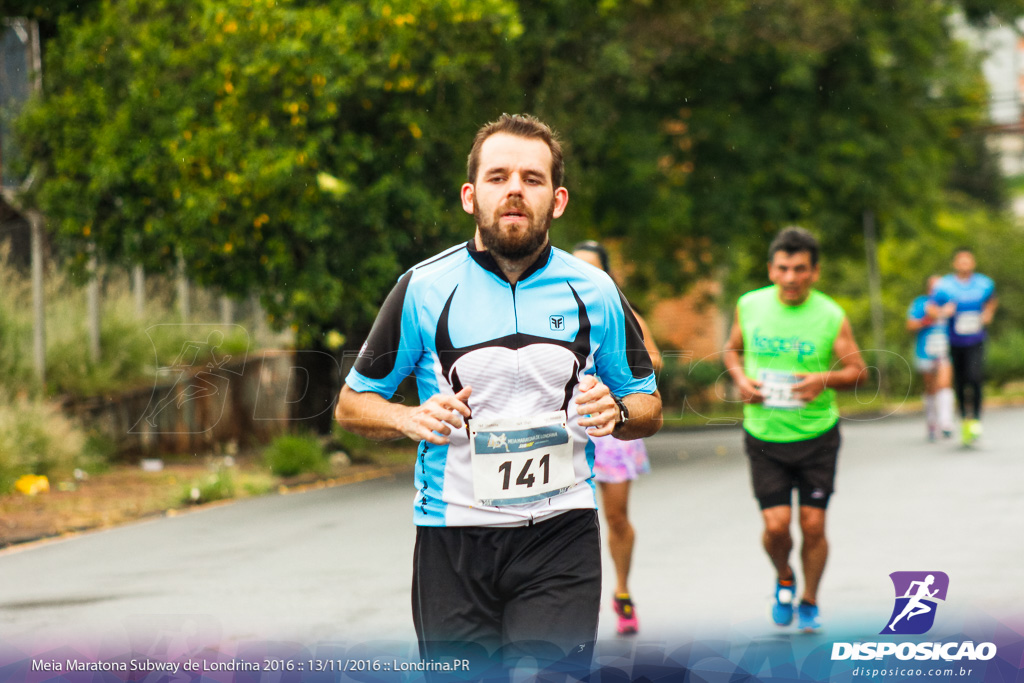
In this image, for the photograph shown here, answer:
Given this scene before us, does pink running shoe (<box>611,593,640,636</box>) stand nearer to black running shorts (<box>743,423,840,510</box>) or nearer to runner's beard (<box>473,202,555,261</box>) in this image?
black running shorts (<box>743,423,840,510</box>)

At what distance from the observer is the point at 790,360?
6609 millimetres

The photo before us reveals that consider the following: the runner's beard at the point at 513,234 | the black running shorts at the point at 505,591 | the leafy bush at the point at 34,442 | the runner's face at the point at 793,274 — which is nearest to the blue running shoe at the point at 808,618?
the runner's face at the point at 793,274

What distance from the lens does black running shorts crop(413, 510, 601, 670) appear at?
11.9ft

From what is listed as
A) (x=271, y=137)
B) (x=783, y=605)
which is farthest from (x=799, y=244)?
(x=271, y=137)

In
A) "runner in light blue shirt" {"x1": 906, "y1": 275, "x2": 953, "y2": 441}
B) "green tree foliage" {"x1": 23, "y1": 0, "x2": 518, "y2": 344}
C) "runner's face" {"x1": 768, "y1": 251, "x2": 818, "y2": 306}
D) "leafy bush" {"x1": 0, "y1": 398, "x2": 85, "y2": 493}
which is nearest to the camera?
"runner's face" {"x1": 768, "y1": 251, "x2": 818, "y2": 306}

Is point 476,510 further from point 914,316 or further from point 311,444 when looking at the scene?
point 914,316

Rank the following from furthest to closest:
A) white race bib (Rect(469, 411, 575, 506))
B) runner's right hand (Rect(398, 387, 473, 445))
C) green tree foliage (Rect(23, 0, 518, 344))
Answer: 1. green tree foliage (Rect(23, 0, 518, 344))
2. white race bib (Rect(469, 411, 575, 506))
3. runner's right hand (Rect(398, 387, 473, 445))

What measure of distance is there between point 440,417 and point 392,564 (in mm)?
5508

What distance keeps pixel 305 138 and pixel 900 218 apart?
33.8 ft

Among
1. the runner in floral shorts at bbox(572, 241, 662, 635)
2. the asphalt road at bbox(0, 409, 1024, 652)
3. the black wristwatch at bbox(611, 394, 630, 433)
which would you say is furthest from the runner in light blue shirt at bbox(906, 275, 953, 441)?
the black wristwatch at bbox(611, 394, 630, 433)

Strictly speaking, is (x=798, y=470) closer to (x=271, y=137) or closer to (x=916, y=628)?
(x=916, y=628)

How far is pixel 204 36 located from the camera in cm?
1341

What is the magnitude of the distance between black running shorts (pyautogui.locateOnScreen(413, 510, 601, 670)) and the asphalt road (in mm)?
2035

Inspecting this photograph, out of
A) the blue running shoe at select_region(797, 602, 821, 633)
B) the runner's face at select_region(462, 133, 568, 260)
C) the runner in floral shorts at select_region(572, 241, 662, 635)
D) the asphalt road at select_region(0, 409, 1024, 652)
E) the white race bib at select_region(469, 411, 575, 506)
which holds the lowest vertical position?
the asphalt road at select_region(0, 409, 1024, 652)
